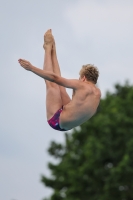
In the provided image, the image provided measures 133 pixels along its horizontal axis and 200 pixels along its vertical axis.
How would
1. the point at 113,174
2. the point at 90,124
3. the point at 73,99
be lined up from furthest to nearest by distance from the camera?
the point at 90,124, the point at 113,174, the point at 73,99

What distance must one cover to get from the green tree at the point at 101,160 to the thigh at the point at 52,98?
1672 inches

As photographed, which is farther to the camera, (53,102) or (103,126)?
(103,126)

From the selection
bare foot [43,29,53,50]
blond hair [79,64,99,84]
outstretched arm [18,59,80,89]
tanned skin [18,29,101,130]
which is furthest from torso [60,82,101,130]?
bare foot [43,29,53,50]

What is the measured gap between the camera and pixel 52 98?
58.7 feet

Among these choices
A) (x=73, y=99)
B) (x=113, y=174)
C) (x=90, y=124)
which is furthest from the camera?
(x=90, y=124)

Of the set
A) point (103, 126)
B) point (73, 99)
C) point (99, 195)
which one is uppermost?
point (103, 126)

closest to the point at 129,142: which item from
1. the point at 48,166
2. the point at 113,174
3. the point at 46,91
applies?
the point at 113,174

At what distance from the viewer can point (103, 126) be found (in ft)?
211

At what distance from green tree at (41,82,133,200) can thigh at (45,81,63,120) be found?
4246 cm

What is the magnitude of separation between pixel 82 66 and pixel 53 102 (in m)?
1.06

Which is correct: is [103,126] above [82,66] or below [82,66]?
above

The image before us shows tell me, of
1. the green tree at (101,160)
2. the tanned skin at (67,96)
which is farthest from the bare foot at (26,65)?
the green tree at (101,160)

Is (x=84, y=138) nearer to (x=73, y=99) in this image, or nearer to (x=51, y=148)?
(x=51, y=148)

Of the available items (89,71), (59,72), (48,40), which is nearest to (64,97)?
(59,72)
